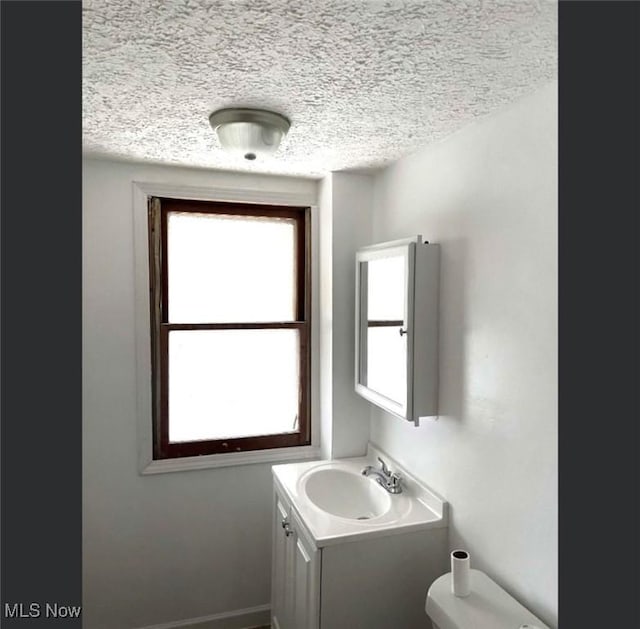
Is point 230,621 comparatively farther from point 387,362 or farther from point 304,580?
point 387,362

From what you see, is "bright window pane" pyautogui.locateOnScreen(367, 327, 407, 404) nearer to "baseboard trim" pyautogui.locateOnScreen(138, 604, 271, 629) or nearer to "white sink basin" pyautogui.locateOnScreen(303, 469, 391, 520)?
"white sink basin" pyautogui.locateOnScreen(303, 469, 391, 520)

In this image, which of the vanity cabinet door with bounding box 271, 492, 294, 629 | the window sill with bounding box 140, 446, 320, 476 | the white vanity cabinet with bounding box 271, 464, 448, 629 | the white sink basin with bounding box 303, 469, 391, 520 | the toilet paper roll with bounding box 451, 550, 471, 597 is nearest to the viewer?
the toilet paper roll with bounding box 451, 550, 471, 597

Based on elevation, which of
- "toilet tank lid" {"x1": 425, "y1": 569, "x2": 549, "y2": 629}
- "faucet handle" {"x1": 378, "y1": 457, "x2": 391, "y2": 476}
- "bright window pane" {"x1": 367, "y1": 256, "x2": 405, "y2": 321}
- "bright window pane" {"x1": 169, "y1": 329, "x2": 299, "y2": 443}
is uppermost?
"bright window pane" {"x1": 367, "y1": 256, "x2": 405, "y2": 321}

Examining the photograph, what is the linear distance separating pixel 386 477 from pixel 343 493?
0.25 metres

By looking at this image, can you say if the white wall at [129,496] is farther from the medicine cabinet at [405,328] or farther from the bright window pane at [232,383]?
the medicine cabinet at [405,328]

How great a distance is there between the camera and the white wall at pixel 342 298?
2.27 m

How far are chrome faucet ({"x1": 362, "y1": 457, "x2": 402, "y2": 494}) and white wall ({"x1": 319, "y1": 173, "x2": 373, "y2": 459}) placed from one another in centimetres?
24

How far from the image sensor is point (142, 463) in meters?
2.19

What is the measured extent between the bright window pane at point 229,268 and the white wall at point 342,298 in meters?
0.24

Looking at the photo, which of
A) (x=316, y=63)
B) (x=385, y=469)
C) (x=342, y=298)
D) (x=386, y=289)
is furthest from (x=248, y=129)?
(x=385, y=469)

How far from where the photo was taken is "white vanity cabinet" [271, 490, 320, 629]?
1.62 m

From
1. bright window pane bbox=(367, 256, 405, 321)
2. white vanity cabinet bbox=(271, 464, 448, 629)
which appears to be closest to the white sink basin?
white vanity cabinet bbox=(271, 464, 448, 629)

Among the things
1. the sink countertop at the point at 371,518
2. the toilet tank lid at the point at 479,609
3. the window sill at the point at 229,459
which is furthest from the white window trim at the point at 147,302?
the toilet tank lid at the point at 479,609

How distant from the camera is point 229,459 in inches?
91.7
